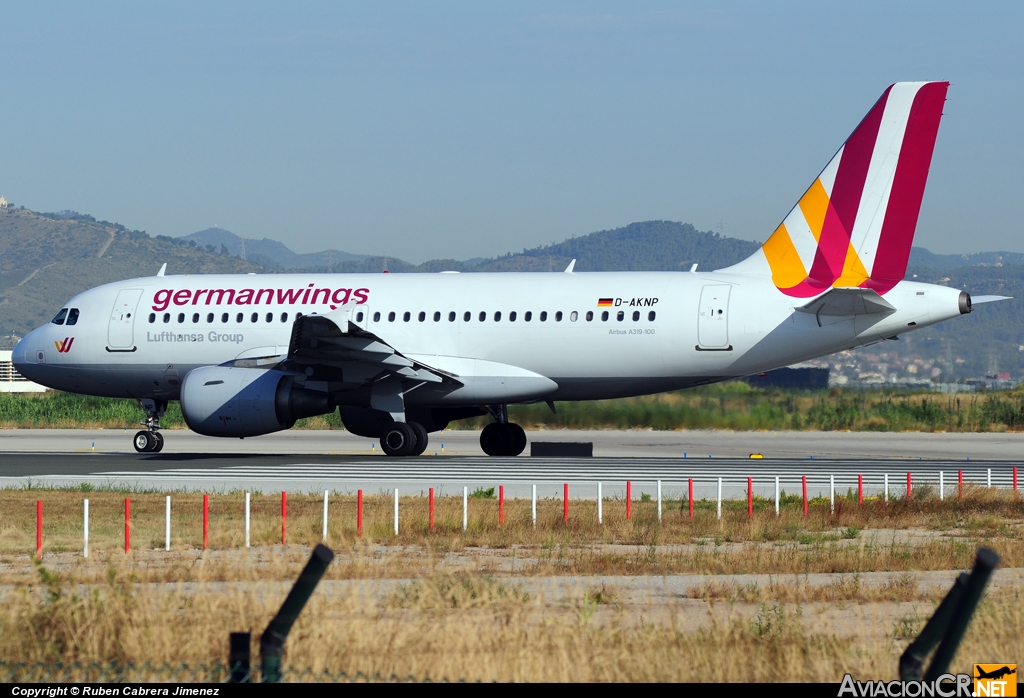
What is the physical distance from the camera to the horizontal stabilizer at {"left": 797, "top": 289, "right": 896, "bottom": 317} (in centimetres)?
3203

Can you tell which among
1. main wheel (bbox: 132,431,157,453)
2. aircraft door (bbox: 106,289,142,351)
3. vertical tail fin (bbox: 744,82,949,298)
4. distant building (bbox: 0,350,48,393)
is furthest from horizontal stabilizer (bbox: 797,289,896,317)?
distant building (bbox: 0,350,48,393)

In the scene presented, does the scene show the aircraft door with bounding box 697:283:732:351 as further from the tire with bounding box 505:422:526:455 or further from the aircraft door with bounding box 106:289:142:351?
the aircraft door with bounding box 106:289:142:351

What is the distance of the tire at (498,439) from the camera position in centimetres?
3825

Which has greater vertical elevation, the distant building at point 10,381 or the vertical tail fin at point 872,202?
the vertical tail fin at point 872,202

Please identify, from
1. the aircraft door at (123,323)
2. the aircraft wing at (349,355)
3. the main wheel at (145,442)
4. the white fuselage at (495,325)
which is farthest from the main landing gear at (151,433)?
the aircraft wing at (349,355)

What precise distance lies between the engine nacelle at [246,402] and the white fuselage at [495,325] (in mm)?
2544

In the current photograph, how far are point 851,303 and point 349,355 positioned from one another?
12416 millimetres

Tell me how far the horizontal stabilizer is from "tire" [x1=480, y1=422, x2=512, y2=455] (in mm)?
9924

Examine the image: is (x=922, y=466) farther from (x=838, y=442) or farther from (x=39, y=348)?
(x=39, y=348)

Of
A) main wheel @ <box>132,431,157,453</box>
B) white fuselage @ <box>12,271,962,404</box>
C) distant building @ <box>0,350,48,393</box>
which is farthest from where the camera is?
distant building @ <box>0,350,48,393</box>

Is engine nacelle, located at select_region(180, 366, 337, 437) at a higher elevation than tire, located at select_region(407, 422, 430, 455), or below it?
higher

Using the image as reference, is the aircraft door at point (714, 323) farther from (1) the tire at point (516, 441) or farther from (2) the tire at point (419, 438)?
(2) the tire at point (419, 438)

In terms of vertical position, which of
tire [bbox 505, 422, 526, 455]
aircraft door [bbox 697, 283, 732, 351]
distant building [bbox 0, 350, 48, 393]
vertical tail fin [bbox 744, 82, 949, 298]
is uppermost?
vertical tail fin [bbox 744, 82, 949, 298]

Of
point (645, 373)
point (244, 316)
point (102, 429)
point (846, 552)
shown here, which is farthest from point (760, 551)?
point (102, 429)
